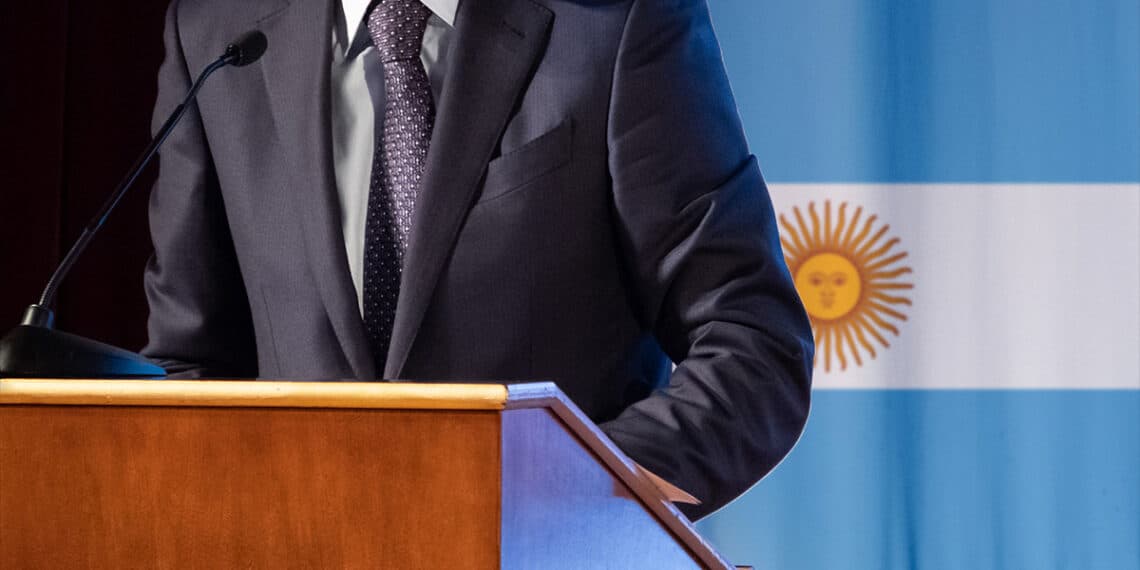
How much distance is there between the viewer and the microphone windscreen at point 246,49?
3.45ft

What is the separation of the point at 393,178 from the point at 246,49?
0.20 meters

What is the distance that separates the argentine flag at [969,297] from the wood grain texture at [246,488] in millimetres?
1618

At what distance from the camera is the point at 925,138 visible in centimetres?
211

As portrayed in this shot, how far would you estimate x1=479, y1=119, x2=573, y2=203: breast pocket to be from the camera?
1.20 metres

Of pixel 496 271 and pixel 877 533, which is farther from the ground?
pixel 496 271

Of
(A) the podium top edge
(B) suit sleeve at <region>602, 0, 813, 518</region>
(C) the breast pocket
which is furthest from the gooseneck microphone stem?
(B) suit sleeve at <region>602, 0, 813, 518</region>

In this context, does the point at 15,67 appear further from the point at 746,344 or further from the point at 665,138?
the point at 746,344

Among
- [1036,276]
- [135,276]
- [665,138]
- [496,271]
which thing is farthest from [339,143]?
[1036,276]

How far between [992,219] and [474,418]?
1738mm

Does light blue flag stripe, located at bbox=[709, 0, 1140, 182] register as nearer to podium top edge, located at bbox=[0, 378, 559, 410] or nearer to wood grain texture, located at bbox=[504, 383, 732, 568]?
wood grain texture, located at bbox=[504, 383, 732, 568]

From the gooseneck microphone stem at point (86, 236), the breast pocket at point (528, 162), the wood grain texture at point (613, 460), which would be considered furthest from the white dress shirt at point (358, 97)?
the wood grain texture at point (613, 460)

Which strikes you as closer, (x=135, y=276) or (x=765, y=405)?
(x=765, y=405)

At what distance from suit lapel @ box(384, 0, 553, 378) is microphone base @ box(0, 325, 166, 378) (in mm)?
419

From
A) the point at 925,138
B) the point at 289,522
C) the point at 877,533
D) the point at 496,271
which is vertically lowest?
the point at 877,533
